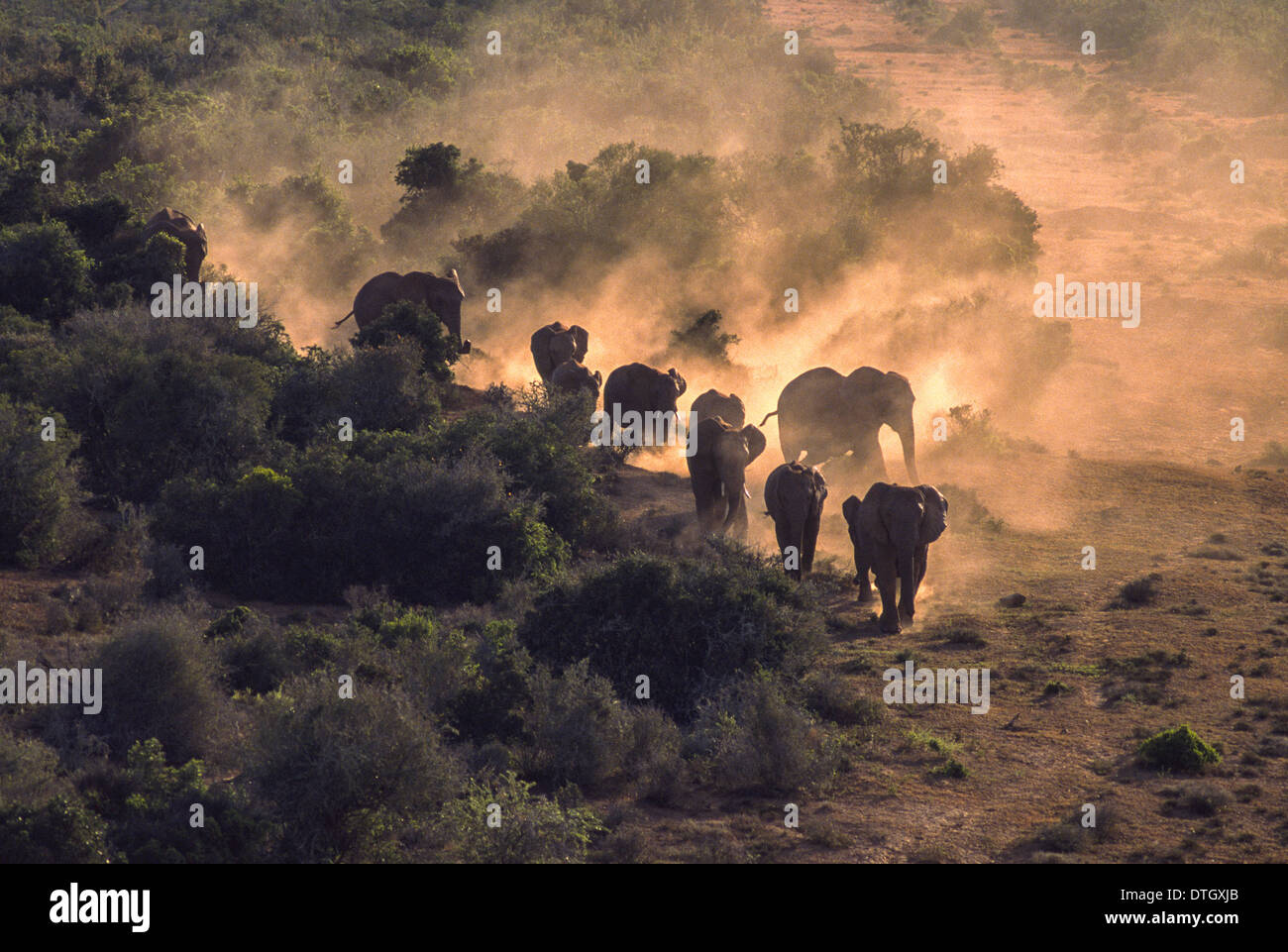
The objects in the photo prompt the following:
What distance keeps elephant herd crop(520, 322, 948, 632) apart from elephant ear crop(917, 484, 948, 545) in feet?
0.04

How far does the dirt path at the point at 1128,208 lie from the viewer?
32.3m

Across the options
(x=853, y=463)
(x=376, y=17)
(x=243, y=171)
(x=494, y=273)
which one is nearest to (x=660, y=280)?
(x=494, y=273)

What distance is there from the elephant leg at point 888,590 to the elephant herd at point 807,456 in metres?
0.01

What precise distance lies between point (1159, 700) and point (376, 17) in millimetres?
51834

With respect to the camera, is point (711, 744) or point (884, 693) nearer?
point (711, 744)

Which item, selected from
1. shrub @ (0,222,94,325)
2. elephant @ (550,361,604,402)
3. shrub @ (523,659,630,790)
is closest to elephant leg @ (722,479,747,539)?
elephant @ (550,361,604,402)

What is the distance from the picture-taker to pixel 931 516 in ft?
55.8

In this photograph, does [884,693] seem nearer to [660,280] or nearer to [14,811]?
[14,811]

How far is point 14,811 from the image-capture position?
9766 mm

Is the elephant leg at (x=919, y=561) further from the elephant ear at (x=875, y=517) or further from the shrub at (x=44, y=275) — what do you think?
the shrub at (x=44, y=275)

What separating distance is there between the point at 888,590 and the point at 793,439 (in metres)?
6.65

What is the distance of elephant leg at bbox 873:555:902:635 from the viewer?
16.7 m

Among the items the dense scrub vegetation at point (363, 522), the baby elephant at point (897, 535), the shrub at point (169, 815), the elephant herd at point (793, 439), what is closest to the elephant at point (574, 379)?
the elephant herd at point (793, 439)

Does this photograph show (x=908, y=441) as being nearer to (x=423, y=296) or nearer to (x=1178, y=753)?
(x=423, y=296)
